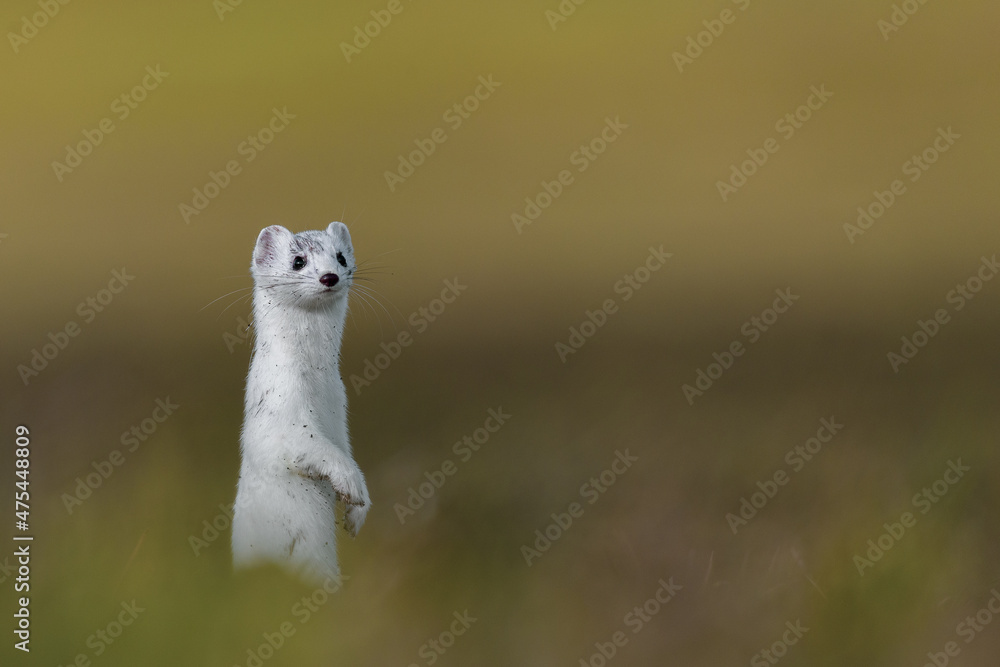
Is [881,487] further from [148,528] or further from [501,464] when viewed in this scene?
[148,528]

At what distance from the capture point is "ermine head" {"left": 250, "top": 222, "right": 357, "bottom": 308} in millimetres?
5051

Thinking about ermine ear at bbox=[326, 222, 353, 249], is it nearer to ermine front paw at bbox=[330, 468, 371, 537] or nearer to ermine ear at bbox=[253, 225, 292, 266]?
ermine ear at bbox=[253, 225, 292, 266]

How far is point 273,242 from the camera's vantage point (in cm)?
509

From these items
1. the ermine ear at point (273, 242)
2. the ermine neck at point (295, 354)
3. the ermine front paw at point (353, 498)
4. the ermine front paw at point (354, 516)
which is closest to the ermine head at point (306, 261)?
the ermine ear at point (273, 242)

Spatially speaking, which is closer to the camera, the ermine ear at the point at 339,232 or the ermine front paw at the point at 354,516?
the ermine front paw at the point at 354,516

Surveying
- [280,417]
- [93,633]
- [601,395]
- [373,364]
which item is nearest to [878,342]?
[601,395]

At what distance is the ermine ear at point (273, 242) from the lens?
16.6 ft

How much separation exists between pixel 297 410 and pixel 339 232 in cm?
88

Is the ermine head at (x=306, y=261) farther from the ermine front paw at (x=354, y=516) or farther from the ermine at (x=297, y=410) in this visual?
the ermine front paw at (x=354, y=516)

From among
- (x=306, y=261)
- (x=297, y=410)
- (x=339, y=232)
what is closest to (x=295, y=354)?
(x=297, y=410)

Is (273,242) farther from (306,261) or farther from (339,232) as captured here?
(339,232)

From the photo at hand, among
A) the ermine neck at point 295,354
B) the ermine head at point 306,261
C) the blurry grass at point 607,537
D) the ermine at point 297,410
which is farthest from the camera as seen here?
the ermine neck at point 295,354

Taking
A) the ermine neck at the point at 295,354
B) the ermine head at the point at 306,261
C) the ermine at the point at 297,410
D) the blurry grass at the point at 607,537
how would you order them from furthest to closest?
the ermine neck at the point at 295,354 < the ermine head at the point at 306,261 < the ermine at the point at 297,410 < the blurry grass at the point at 607,537

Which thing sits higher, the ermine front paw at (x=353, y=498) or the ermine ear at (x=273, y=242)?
the ermine ear at (x=273, y=242)
